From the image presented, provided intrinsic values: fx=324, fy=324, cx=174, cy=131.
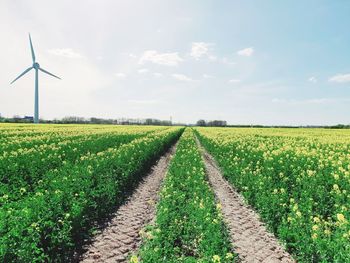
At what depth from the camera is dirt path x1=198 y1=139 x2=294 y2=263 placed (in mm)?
7785

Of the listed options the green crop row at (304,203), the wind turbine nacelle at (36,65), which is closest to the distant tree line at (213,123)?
the wind turbine nacelle at (36,65)

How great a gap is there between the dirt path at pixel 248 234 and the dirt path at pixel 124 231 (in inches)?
103

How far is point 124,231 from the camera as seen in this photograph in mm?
9336

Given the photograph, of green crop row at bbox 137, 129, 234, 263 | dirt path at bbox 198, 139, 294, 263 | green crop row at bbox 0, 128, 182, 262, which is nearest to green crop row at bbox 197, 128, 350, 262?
dirt path at bbox 198, 139, 294, 263

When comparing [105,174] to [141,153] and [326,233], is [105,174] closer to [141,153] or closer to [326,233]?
[141,153]

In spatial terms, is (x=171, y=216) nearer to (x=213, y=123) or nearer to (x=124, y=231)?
(x=124, y=231)

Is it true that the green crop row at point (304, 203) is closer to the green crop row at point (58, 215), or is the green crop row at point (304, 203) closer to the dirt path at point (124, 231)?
the dirt path at point (124, 231)

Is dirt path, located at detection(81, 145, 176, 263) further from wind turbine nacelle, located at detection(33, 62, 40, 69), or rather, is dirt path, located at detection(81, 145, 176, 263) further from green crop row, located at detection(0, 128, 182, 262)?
wind turbine nacelle, located at detection(33, 62, 40, 69)

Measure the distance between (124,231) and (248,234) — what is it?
355 cm

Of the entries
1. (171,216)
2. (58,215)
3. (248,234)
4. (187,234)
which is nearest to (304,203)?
(248,234)

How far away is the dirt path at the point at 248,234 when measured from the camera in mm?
7785

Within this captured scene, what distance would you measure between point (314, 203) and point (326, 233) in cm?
269

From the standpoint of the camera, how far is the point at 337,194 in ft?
28.1

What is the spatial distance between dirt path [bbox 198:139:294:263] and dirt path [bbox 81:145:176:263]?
2609 millimetres
